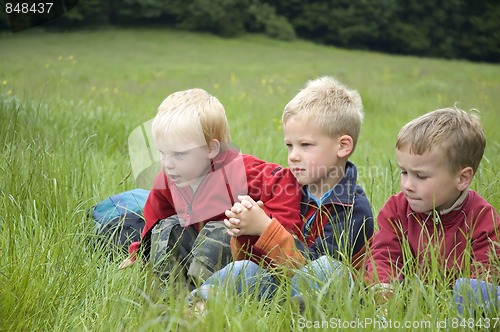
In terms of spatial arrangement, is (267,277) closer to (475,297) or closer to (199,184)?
(199,184)

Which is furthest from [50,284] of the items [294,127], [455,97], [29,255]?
[455,97]

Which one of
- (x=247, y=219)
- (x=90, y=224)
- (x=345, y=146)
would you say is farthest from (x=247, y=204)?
(x=90, y=224)

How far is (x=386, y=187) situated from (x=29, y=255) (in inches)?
78.4

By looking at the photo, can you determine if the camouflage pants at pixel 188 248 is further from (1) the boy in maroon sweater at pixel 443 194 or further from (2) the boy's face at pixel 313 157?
(1) the boy in maroon sweater at pixel 443 194

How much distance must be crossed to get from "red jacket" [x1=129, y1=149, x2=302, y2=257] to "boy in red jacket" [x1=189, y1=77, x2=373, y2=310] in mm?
47

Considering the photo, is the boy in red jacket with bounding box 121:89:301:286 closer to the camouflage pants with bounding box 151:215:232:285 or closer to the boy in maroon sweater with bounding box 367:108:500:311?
the camouflage pants with bounding box 151:215:232:285

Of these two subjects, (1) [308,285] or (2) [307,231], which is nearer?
(1) [308,285]

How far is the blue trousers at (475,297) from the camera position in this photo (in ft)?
6.09

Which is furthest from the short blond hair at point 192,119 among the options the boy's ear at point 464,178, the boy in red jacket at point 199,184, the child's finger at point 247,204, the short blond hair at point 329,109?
the boy's ear at point 464,178

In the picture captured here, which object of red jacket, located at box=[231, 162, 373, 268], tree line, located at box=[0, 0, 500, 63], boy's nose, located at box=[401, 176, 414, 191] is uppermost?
boy's nose, located at box=[401, 176, 414, 191]

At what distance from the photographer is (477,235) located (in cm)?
227

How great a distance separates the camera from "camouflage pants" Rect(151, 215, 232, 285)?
95.9 inches

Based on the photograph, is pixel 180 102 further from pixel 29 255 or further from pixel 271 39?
pixel 271 39

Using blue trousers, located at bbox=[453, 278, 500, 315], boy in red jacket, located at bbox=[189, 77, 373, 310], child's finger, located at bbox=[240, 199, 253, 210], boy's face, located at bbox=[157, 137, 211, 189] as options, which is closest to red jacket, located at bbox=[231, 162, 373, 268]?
boy in red jacket, located at bbox=[189, 77, 373, 310]
